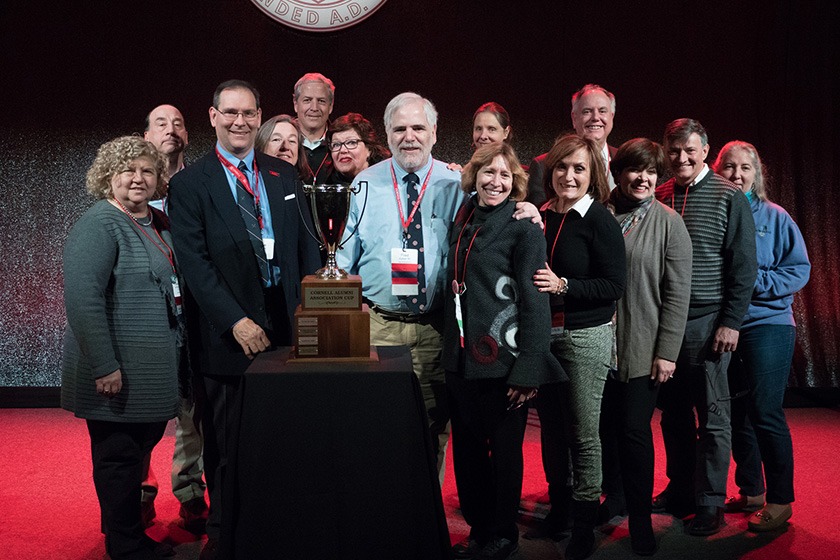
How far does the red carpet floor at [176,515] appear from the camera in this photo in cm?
290

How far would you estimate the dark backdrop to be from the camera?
16.4 ft

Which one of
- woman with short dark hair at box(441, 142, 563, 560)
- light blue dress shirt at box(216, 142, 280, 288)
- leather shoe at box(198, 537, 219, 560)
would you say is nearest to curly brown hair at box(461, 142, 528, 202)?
woman with short dark hair at box(441, 142, 563, 560)

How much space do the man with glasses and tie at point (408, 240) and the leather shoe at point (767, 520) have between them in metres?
1.32

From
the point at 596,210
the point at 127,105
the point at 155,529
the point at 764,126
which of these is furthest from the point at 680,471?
the point at 127,105

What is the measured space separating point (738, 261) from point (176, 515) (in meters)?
2.42

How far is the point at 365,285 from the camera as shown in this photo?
9.61 feet

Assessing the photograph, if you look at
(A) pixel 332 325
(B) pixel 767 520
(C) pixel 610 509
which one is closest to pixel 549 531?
(C) pixel 610 509

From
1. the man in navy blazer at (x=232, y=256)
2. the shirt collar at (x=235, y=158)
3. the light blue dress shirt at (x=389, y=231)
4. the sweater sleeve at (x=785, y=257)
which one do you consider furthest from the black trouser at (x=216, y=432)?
the sweater sleeve at (x=785, y=257)

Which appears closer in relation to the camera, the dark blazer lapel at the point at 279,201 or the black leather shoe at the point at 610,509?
the dark blazer lapel at the point at 279,201

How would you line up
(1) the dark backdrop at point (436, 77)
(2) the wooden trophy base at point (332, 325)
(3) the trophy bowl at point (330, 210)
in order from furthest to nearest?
(1) the dark backdrop at point (436, 77) < (3) the trophy bowl at point (330, 210) < (2) the wooden trophy base at point (332, 325)

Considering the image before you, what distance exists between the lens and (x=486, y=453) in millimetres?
2787

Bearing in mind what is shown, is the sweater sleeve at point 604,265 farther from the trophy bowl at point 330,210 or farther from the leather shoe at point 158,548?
the leather shoe at point 158,548

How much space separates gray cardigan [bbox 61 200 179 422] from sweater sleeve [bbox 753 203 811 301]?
2282 millimetres

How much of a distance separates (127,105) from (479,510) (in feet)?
11.7
